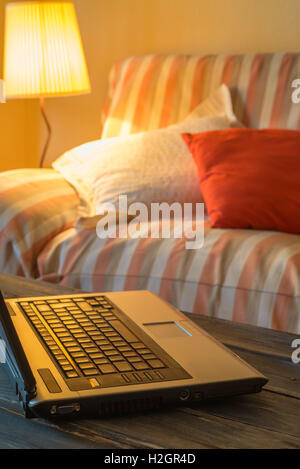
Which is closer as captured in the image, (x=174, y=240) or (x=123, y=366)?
(x=123, y=366)

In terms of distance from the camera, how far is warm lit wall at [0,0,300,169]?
2.34m

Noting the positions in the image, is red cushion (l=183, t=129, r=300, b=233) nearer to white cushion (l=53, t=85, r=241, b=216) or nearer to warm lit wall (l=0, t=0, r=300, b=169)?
white cushion (l=53, t=85, r=241, b=216)

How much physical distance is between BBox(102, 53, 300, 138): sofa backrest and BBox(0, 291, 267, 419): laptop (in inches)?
50.4

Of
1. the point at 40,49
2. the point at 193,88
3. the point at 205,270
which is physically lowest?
the point at 205,270

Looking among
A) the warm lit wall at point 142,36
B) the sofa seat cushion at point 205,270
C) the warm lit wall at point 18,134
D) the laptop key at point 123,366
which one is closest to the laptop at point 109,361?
the laptop key at point 123,366

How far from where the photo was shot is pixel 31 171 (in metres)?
2.03

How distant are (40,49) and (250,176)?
0.94 meters

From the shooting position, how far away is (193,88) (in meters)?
2.18

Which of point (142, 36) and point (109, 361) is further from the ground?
point (142, 36)

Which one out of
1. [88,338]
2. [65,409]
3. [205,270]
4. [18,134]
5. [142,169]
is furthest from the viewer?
[18,134]

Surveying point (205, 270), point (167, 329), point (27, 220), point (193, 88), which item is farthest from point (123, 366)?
point (193, 88)

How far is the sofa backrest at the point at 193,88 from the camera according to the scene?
6.66 ft

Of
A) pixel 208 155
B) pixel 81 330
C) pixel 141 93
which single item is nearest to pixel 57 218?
pixel 208 155

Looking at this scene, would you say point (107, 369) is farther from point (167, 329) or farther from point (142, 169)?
point (142, 169)
